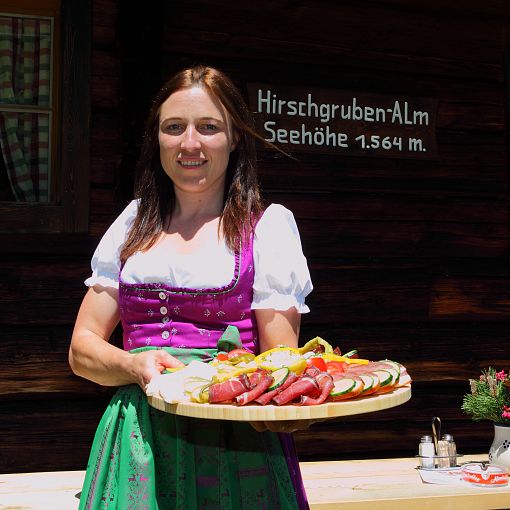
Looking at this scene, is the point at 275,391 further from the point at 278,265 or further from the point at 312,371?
the point at 278,265

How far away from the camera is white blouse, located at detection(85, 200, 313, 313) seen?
1618 millimetres

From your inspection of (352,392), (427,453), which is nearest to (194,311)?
(352,392)

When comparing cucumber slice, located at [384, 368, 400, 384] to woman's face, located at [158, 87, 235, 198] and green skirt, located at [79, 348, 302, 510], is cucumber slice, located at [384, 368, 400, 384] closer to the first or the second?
green skirt, located at [79, 348, 302, 510]

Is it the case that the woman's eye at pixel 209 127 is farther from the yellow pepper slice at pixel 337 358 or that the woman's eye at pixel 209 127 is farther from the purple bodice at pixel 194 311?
the yellow pepper slice at pixel 337 358

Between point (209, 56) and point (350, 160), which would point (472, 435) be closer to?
point (350, 160)

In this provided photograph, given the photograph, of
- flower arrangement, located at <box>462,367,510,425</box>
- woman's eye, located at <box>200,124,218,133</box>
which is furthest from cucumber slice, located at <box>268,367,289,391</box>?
flower arrangement, located at <box>462,367,510,425</box>

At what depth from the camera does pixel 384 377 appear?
1522 millimetres

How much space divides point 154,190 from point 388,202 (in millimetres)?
2111

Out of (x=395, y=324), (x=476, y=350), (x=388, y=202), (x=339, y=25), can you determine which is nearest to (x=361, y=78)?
(x=339, y=25)

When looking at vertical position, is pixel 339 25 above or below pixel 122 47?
above

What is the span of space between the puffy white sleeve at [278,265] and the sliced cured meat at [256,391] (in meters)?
0.22

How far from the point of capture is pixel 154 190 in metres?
1.83

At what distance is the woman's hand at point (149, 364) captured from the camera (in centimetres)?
151

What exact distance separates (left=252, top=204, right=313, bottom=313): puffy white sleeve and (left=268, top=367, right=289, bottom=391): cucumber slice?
0.59ft
